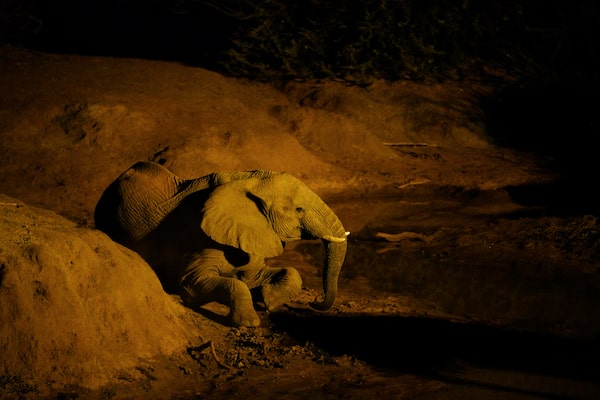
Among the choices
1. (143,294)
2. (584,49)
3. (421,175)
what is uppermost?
(584,49)

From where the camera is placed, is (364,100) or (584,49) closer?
(364,100)

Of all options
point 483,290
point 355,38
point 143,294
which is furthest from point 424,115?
point 143,294

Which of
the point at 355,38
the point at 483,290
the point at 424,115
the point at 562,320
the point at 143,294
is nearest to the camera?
the point at 143,294

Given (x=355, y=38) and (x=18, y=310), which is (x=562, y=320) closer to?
(x=18, y=310)

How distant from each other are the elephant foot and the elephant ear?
68 centimetres

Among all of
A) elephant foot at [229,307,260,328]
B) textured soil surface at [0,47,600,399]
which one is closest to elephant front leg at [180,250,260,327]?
elephant foot at [229,307,260,328]

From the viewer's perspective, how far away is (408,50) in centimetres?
1456

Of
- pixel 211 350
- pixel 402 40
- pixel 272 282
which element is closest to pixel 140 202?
pixel 272 282

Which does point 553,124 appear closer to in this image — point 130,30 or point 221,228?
point 221,228

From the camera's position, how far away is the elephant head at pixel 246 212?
6.36 meters

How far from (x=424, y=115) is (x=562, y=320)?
25.8ft

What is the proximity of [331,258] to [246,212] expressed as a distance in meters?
0.78

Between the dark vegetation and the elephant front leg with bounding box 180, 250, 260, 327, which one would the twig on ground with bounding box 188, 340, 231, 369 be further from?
the dark vegetation

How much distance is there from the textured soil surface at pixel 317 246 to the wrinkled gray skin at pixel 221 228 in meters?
0.25
